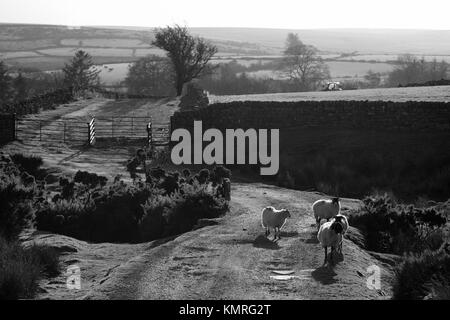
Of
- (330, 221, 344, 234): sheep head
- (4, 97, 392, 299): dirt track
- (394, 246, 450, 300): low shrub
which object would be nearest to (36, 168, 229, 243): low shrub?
(4, 97, 392, 299): dirt track

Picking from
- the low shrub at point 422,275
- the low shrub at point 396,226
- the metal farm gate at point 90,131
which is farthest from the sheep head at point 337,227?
the metal farm gate at point 90,131

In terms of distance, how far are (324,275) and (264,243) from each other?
3580mm

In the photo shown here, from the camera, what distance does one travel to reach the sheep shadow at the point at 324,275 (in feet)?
50.2

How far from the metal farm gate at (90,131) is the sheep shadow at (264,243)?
79.0 ft

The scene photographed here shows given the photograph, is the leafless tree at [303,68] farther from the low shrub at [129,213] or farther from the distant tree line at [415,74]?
the low shrub at [129,213]

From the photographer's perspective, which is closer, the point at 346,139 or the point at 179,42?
the point at 346,139

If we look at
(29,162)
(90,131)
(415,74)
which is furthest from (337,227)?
(415,74)

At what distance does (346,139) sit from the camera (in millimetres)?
39406

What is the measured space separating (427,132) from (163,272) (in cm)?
2481

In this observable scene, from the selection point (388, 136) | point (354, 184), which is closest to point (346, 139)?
point (388, 136)

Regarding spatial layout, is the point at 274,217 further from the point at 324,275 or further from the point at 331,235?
the point at 324,275

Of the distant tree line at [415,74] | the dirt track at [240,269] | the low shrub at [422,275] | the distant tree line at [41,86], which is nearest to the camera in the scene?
the dirt track at [240,269]

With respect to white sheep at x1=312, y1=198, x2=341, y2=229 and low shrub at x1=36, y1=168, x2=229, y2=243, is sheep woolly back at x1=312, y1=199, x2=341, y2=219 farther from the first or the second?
low shrub at x1=36, y1=168, x2=229, y2=243
